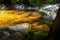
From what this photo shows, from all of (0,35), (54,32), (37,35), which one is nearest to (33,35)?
(37,35)

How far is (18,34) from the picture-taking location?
3971mm

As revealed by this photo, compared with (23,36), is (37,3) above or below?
above

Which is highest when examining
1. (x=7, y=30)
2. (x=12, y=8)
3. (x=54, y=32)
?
(x=54, y=32)

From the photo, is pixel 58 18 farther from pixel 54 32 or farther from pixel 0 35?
pixel 0 35

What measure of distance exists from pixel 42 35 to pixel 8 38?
111 cm

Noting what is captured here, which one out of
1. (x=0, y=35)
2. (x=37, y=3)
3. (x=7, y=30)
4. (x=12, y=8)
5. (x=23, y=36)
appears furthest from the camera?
(x=12, y=8)

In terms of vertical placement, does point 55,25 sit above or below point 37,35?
above

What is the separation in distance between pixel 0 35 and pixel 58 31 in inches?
89.4

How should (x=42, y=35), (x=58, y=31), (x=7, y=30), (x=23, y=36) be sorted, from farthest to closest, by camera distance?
(x=7, y=30)
(x=23, y=36)
(x=42, y=35)
(x=58, y=31)

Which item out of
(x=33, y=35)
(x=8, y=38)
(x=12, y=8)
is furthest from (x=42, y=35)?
(x=12, y=8)

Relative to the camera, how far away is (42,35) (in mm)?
3158

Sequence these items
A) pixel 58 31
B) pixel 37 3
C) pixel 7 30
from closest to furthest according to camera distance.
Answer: pixel 58 31 < pixel 37 3 < pixel 7 30

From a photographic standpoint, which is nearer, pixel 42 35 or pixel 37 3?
pixel 37 3

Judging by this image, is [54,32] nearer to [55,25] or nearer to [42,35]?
[55,25]
